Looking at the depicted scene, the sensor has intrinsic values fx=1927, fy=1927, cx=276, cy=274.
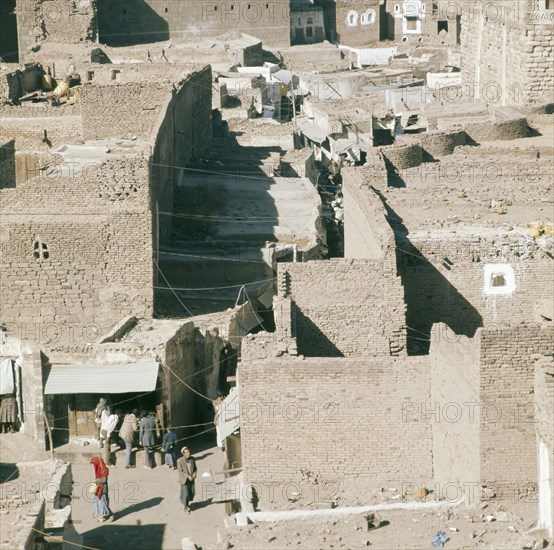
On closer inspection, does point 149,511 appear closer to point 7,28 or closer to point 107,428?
point 107,428

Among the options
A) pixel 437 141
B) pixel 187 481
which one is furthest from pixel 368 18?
pixel 187 481

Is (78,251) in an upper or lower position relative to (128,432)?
upper

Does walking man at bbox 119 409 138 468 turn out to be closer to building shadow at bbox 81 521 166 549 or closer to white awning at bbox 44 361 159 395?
white awning at bbox 44 361 159 395

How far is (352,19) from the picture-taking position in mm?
72062

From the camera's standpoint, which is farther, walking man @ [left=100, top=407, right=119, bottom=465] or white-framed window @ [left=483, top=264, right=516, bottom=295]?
white-framed window @ [left=483, top=264, right=516, bottom=295]

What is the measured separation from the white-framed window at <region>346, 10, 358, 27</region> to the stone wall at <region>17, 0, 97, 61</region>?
15.6 m

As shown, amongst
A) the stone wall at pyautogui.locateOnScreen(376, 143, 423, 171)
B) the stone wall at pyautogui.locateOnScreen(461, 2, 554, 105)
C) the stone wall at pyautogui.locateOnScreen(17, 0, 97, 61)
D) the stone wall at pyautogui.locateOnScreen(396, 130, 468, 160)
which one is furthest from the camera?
the stone wall at pyautogui.locateOnScreen(17, 0, 97, 61)

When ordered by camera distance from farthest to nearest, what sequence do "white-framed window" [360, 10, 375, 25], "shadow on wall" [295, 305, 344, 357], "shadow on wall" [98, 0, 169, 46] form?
"white-framed window" [360, 10, 375, 25] → "shadow on wall" [98, 0, 169, 46] → "shadow on wall" [295, 305, 344, 357]

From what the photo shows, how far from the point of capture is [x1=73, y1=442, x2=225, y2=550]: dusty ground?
23.2 meters

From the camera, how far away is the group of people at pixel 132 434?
2570 centimetres

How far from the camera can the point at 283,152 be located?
42.4 m

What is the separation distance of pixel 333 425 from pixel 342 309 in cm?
271

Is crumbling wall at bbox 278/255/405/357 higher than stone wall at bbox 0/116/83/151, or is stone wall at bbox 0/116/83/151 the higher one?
crumbling wall at bbox 278/255/405/357

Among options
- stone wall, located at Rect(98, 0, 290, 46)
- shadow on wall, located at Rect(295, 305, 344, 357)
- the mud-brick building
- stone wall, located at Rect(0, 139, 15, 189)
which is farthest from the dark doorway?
shadow on wall, located at Rect(295, 305, 344, 357)
